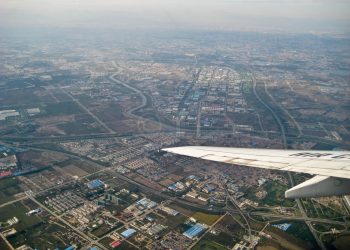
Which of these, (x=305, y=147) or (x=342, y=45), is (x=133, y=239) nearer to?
(x=305, y=147)

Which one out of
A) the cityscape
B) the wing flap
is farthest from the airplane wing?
the cityscape

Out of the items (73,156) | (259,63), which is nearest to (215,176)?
(73,156)

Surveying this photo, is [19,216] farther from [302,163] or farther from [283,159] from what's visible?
[302,163]

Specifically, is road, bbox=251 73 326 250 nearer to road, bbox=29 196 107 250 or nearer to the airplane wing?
the airplane wing

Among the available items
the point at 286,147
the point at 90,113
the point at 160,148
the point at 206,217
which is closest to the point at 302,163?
the point at 206,217

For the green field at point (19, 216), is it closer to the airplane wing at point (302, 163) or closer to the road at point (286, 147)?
the airplane wing at point (302, 163)

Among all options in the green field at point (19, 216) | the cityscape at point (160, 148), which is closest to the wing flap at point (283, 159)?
the cityscape at point (160, 148)
